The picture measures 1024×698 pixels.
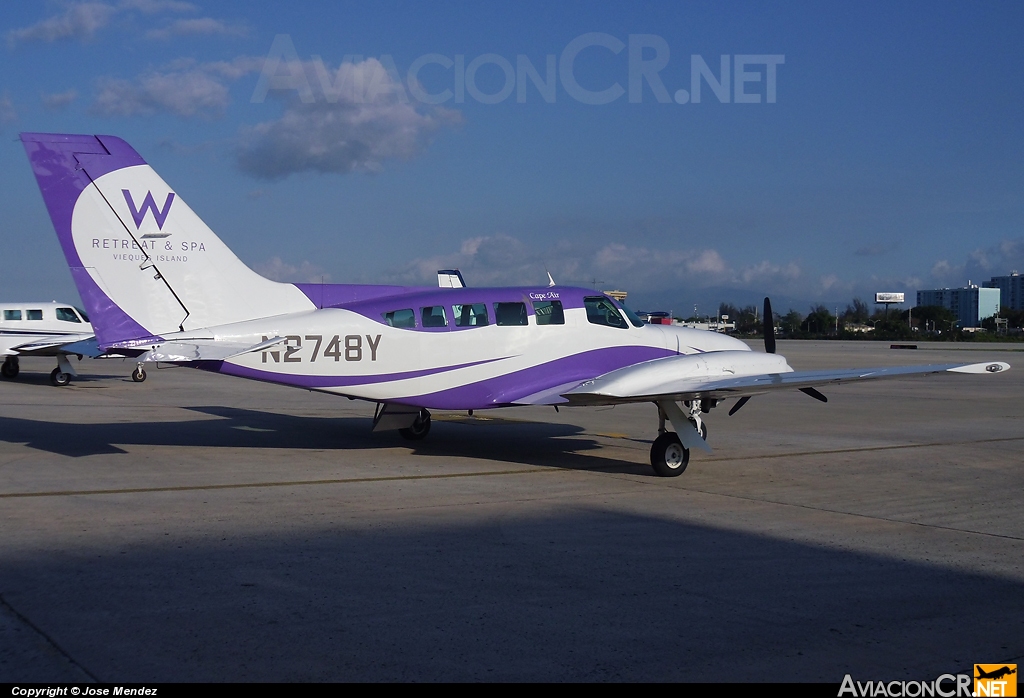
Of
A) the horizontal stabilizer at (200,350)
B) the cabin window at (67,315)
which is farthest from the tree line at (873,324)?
the horizontal stabilizer at (200,350)

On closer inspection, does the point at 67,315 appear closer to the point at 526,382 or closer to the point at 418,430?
the point at 418,430

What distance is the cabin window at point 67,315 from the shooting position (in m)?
30.8

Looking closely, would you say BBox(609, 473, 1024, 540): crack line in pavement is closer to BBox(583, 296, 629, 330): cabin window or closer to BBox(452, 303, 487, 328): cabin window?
BBox(583, 296, 629, 330): cabin window

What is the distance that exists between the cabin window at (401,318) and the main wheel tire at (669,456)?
403 centimetres

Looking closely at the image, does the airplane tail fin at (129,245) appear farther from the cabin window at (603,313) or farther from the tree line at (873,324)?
the tree line at (873,324)

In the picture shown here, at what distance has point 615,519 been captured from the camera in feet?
31.1

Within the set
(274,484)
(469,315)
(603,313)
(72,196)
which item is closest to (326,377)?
(274,484)

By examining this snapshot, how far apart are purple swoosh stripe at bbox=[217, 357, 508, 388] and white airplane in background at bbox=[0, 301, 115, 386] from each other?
63.0 feet

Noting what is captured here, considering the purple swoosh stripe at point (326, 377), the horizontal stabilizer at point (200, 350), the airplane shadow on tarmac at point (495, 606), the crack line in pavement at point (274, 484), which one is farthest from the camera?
the purple swoosh stripe at point (326, 377)

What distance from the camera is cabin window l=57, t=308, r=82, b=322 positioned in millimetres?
30766

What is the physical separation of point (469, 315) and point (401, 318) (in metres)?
1.05

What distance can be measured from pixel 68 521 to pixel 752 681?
7.08m

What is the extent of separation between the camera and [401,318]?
12.9 meters

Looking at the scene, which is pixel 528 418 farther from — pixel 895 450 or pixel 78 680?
pixel 78 680
